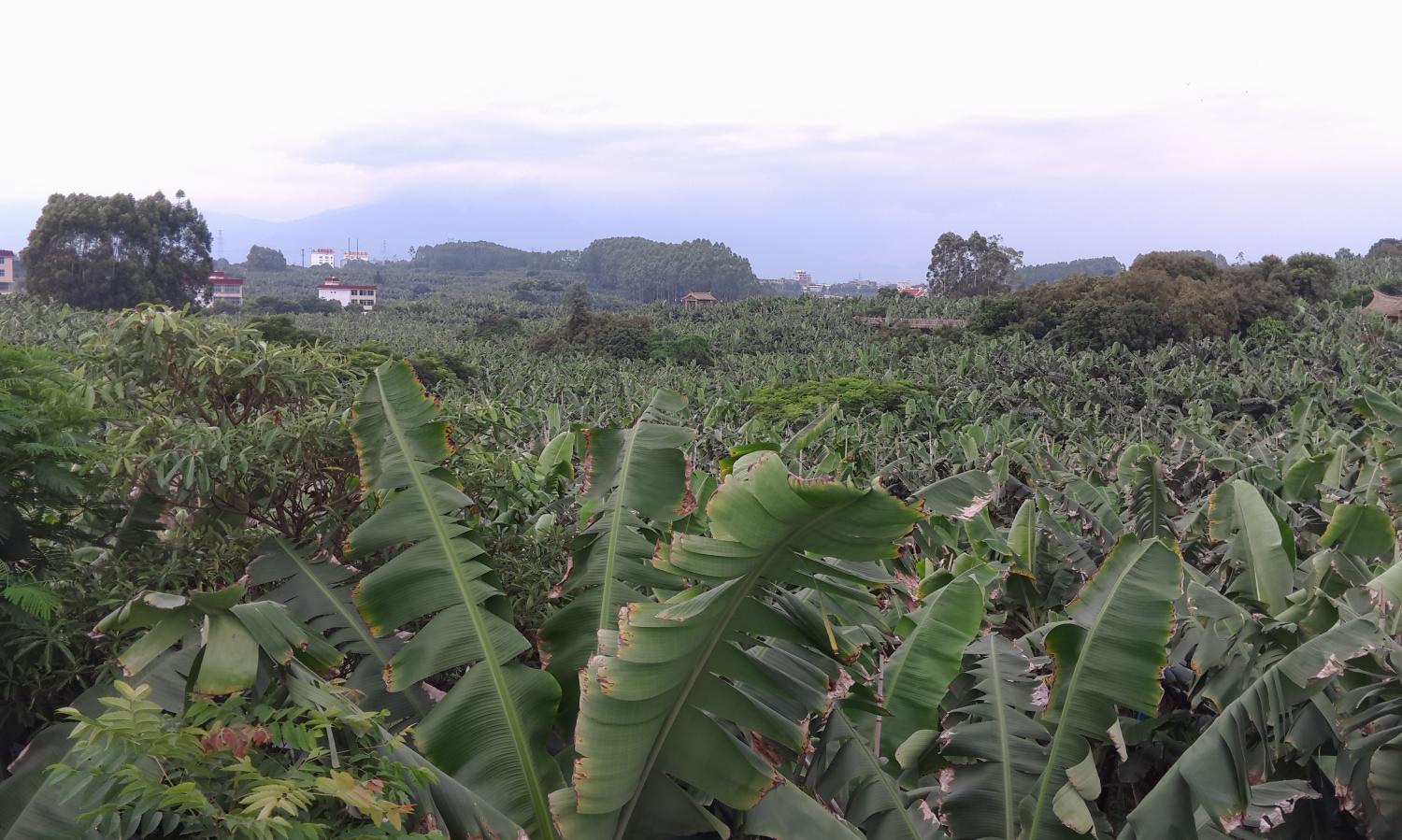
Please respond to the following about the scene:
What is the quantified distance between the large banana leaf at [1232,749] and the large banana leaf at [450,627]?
87.9 inches

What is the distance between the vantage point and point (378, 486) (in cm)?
402

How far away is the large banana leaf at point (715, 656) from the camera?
279cm

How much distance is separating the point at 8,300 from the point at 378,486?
176 feet

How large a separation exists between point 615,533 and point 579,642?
49 cm

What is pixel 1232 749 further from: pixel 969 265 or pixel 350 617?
pixel 969 265

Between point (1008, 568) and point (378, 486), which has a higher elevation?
point (378, 486)

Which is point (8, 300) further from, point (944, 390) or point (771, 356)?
point (944, 390)

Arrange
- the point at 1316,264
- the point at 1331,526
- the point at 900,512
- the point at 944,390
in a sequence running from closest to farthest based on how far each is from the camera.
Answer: the point at 900,512 → the point at 1331,526 → the point at 944,390 → the point at 1316,264

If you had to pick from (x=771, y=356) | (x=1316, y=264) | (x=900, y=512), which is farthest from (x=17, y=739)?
(x=1316, y=264)

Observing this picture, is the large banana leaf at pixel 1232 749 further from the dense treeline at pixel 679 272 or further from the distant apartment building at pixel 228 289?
the dense treeline at pixel 679 272

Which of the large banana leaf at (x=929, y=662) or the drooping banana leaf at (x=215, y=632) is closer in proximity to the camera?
the drooping banana leaf at (x=215, y=632)

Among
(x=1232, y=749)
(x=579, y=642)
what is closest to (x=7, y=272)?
(x=579, y=642)

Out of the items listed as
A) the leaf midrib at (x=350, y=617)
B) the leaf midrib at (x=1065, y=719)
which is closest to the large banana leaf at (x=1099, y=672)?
the leaf midrib at (x=1065, y=719)

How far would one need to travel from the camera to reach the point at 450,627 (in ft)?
12.3
